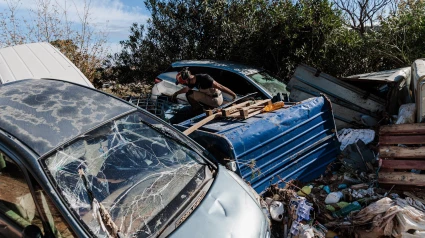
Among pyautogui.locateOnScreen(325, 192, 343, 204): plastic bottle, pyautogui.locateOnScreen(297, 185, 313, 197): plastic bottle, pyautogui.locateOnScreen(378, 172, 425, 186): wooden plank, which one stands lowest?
pyautogui.locateOnScreen(297, 185, 313, 197): plastic bottle

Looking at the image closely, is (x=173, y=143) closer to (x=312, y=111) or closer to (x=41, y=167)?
(x=41, y=167)

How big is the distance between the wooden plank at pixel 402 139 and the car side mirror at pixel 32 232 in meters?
3.81

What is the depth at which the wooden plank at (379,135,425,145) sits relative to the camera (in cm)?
388

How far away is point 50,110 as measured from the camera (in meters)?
2.44

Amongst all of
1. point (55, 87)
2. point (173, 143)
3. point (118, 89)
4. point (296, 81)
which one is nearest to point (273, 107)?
point (296, 81)

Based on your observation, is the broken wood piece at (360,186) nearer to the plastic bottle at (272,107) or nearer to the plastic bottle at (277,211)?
the plastic bottle at (277,211)

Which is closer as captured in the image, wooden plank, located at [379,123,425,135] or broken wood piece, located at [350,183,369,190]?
wooden plank, located at [379,123,425,135]

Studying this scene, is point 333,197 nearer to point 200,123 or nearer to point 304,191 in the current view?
point 304,191

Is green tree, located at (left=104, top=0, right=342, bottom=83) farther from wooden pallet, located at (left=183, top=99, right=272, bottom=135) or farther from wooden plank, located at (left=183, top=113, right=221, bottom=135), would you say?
wooden plank, located at (left=183, top=113, right=221, bottom=135)

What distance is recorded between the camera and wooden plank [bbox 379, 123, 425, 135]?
3.89 m

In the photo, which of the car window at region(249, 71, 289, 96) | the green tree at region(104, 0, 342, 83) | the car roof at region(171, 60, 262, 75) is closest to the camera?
the car window at region(249, 71, 289, 96)

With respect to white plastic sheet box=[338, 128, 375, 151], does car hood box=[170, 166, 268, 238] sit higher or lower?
higher

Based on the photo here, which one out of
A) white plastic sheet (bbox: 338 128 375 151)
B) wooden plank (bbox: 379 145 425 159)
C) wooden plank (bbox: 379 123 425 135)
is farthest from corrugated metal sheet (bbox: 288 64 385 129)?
wooden plank (bbox: 379 145 425 159)

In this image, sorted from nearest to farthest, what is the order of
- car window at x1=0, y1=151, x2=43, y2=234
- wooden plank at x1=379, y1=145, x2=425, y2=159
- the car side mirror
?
the car side mirror < car window at x1=0, y1=151, x2=43, y2=234 < wooden plank at x1=379, y1=145, x2=425, y2=159
